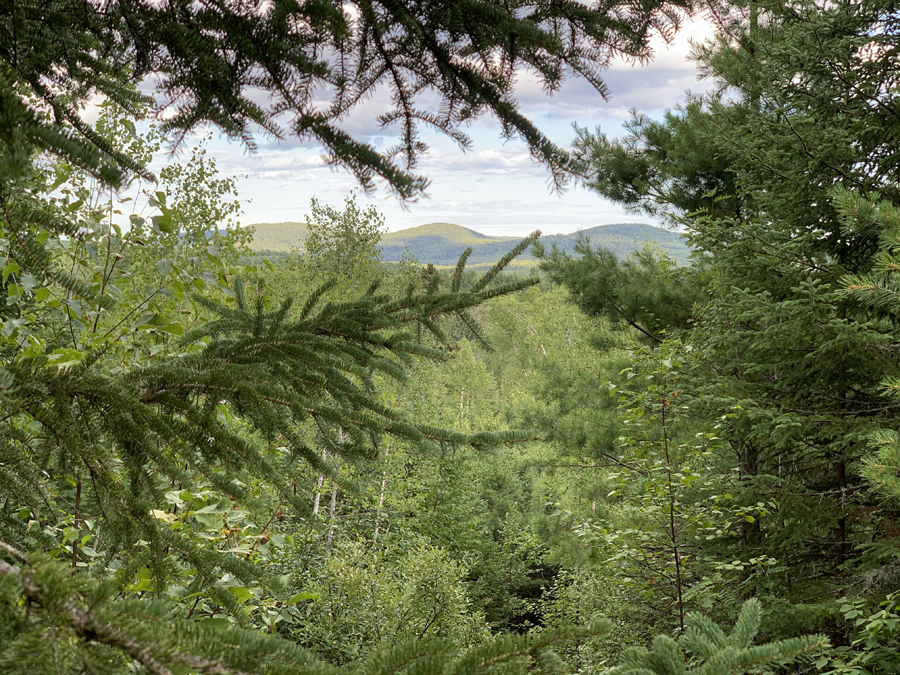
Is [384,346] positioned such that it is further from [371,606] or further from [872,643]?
[371,606]

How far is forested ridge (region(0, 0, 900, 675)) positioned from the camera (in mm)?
1224

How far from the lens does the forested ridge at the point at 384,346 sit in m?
1.22

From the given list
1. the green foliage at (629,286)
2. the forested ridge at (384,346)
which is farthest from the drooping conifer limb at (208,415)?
the green foliage at (629,286)

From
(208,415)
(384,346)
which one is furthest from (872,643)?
(208,415)

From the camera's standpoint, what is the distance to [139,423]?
56.6 inches

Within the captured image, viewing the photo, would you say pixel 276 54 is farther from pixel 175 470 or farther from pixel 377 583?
pixel 377 583

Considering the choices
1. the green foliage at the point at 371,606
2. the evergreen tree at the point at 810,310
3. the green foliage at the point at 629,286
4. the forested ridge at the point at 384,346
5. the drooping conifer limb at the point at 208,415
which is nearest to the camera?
the forested ridge at the point at 384,346

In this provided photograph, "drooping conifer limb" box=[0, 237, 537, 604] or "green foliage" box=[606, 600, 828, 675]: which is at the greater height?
"drooping conifer limb" box=[0, 237, 537, 604]

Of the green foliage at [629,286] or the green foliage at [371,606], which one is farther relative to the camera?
the green foliage at [629,286]

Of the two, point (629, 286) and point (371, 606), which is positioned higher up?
point (629, 286)

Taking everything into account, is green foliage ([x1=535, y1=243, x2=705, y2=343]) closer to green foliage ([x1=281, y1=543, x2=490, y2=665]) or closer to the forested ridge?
the forested ridge

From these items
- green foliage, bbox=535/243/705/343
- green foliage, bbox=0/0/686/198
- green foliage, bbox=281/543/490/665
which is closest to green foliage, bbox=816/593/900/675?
green foliage, bbox=0/0/686/198

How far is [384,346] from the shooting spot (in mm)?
2318

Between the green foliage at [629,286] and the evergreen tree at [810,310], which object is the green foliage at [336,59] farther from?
the green foliage at [629,286]
